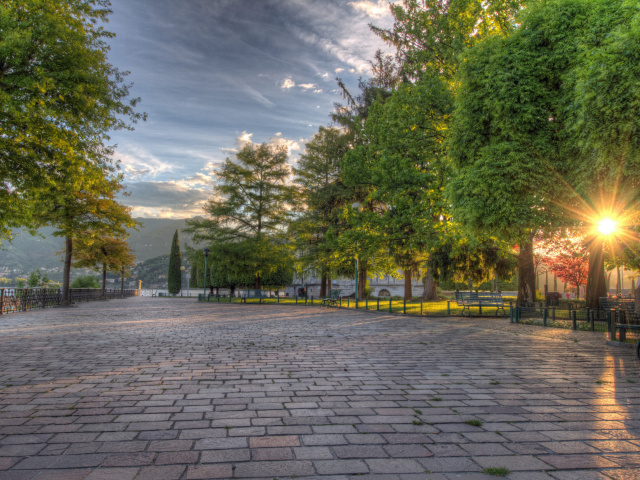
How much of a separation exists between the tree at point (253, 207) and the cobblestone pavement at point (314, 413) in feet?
85.6

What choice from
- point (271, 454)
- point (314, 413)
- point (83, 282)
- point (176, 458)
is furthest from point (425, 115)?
point (83, 282)

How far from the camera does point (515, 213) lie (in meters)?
9.82

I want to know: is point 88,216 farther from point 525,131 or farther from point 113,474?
point 113,474

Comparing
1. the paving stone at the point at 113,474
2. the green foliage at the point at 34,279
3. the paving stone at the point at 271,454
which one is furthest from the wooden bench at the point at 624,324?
the green foliage at the point at 34,279

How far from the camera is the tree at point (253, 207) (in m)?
34.2

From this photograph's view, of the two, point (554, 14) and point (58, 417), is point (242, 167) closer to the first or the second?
point (554, 14)

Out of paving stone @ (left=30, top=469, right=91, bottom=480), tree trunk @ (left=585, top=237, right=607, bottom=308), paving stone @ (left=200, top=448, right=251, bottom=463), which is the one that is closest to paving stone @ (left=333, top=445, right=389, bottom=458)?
paving stone @ (left=200, top=448, right=251, bottom=463)

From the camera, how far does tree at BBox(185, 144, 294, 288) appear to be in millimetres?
34156

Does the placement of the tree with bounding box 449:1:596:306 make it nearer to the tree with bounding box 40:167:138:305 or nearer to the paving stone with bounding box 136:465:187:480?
the paving stone with bounding box 136:465:187:480

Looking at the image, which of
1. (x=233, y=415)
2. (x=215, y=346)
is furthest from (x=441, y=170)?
(x=233, y=415)

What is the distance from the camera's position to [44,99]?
11.8 metres

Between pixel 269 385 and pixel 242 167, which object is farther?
pixel 242 167

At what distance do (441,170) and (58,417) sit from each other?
1511 cm

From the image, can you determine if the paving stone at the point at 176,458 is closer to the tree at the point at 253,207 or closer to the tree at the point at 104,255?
the tree at the point at 253,207
